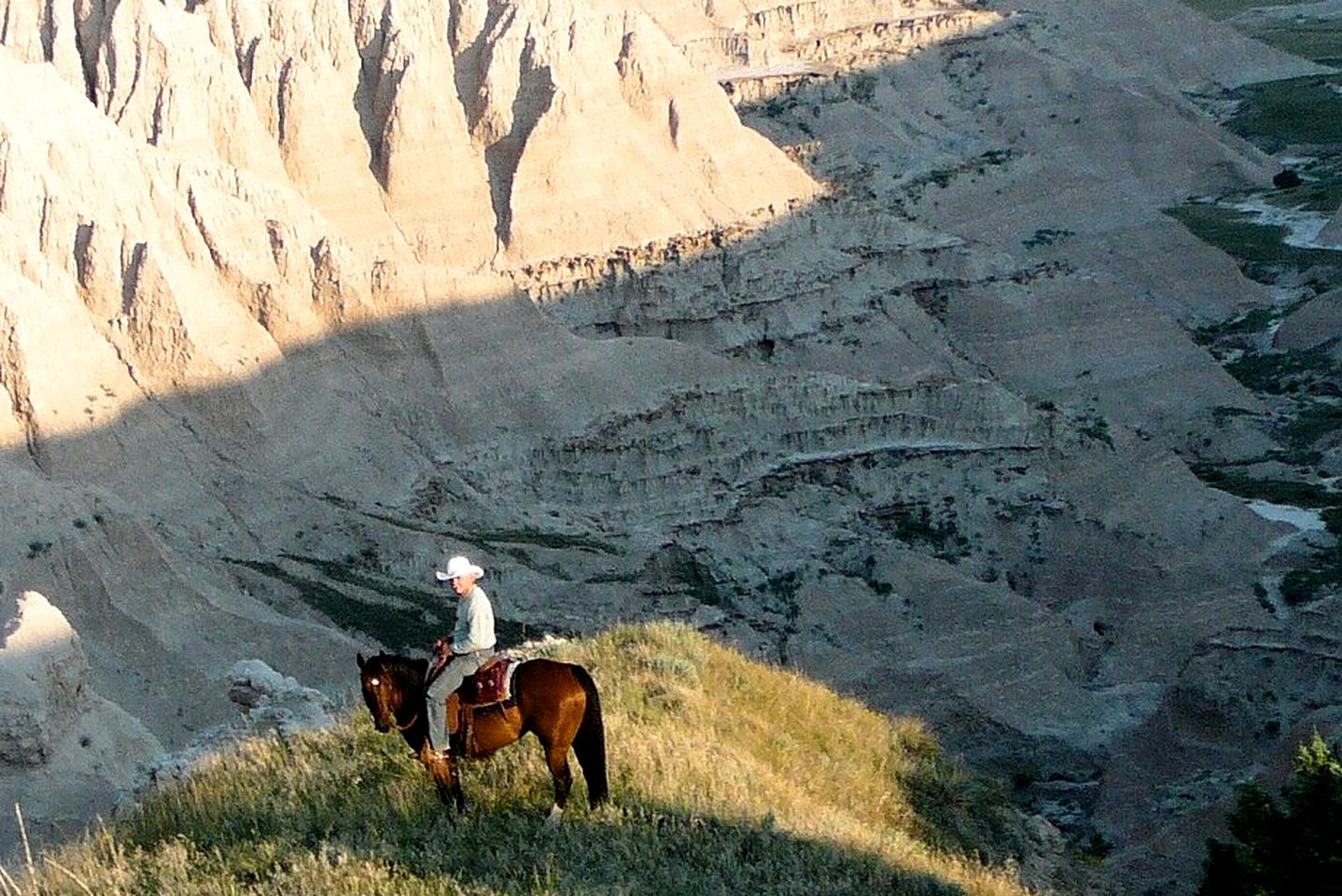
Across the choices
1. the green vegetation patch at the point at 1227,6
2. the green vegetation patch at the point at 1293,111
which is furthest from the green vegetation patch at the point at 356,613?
the green vegetation patch at the point at 1227,6

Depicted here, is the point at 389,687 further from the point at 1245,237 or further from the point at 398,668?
the point at 1245,237

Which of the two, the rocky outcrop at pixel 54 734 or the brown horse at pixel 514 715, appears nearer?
the brown horse at pixel 514 715

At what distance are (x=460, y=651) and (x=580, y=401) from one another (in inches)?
1144

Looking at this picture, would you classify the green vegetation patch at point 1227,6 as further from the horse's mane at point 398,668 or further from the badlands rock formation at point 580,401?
the horse's mane at point 398,668

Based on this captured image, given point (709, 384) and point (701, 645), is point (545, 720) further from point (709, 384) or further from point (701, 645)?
point (709, 384)

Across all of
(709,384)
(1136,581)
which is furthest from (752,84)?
(1136,581)

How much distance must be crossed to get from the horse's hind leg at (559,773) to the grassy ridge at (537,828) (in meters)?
0.17

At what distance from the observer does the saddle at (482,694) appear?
33.1ft

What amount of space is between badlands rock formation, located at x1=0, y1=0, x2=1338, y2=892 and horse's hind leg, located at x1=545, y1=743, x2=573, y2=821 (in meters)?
12.1

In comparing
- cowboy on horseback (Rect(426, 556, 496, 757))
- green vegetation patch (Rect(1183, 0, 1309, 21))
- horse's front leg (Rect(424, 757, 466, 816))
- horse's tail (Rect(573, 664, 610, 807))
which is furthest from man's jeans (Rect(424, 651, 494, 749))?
green vegetation patch (Rect(1183, 0, 1309, 21))

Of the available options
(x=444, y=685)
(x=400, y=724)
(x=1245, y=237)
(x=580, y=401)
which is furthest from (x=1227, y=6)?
(x=444, y=685)

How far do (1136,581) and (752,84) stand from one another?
45.2 meters

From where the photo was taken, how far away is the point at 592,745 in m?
10.5

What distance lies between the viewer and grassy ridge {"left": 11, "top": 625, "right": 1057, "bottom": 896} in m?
9.88
